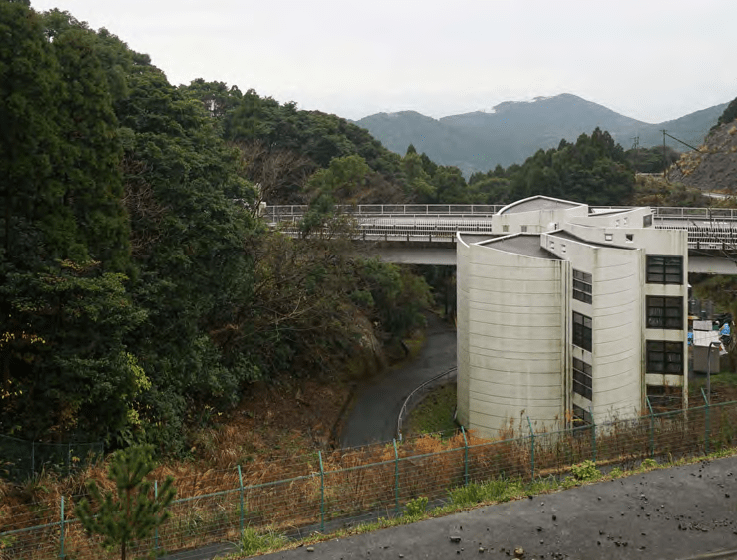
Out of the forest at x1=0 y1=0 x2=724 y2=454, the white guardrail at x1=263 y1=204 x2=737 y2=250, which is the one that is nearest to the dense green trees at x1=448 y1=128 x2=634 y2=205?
the white guardrail at x1=263 y1=204 x2=737 y2=250

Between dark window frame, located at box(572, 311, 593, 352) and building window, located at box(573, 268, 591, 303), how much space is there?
0.67 meters

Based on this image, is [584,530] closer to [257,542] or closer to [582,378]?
[257,542]

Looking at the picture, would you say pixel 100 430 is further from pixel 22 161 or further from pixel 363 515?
pixel 363 515

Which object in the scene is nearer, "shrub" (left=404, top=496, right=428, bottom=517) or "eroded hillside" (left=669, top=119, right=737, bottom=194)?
"shrub" (left=404, top=496, right=428, bottom=517)

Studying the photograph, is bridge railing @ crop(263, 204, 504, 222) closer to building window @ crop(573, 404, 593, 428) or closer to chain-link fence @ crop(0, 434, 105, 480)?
building window @ crop(573, 404, 593, 428)

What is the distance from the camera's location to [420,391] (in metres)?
37.6

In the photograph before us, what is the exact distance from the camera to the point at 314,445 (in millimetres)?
27984

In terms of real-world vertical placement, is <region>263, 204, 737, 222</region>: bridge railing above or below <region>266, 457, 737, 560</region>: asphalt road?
above

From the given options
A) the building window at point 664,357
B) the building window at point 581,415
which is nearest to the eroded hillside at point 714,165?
the building window at point 664,357

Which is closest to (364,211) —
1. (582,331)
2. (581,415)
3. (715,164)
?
(582,331)

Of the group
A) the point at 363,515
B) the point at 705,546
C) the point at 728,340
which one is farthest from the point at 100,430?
the point at 728,340

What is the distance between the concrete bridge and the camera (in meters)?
36.3

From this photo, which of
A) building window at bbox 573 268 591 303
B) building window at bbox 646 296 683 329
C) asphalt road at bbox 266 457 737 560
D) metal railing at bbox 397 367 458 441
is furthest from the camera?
metal railing at bbox 397 367 458 441

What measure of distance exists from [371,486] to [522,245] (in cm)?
1901
